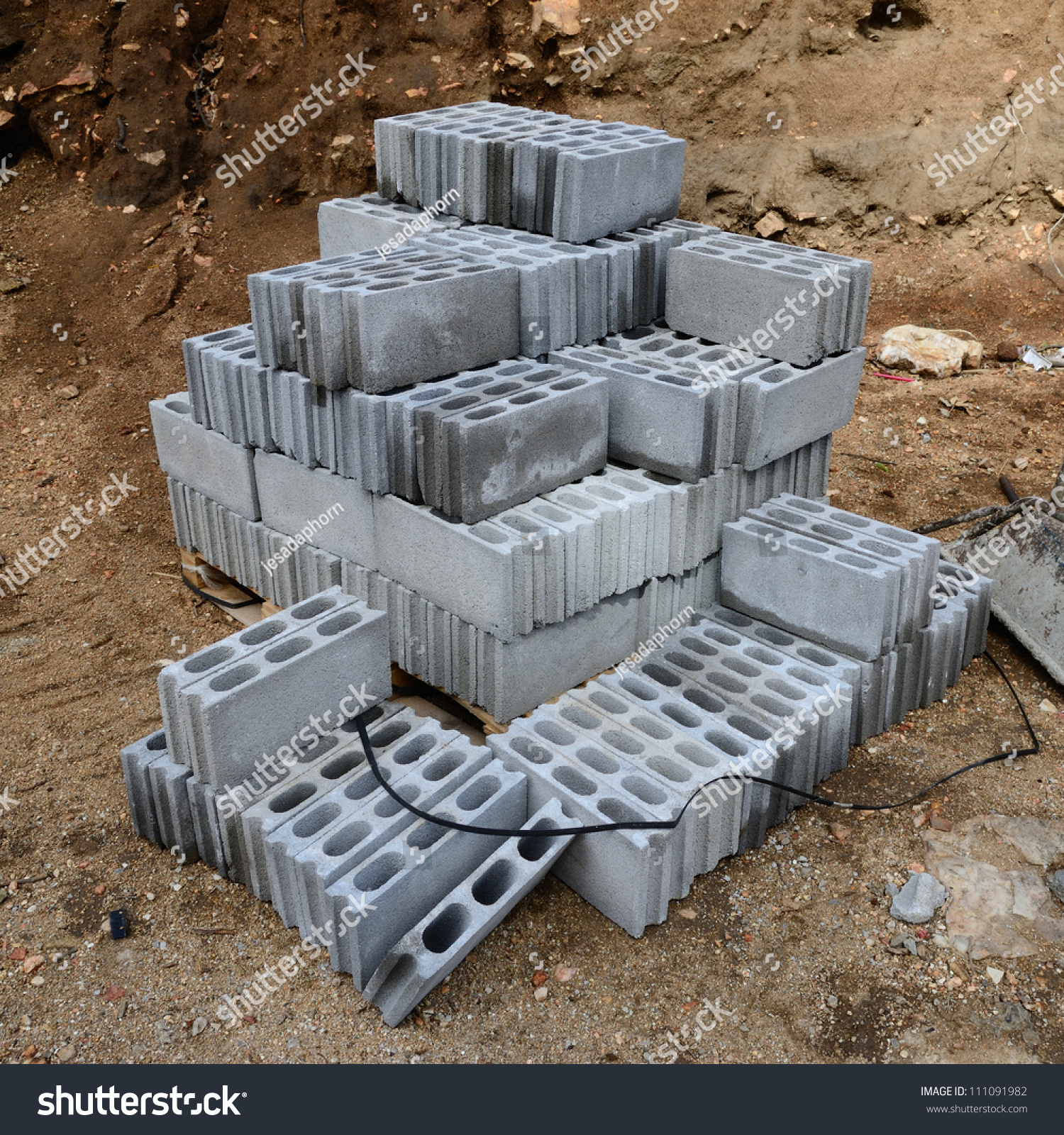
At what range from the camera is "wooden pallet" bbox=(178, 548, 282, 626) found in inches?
248

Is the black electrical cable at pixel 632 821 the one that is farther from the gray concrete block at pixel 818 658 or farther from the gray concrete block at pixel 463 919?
the gray concrete block at pixel 818 658

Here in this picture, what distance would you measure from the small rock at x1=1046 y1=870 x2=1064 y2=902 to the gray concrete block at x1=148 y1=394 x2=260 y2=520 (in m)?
4.04

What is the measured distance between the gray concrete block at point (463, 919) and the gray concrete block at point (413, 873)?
0.30 feet

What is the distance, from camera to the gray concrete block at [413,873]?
3744mm

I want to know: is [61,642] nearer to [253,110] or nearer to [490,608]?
[490,608]

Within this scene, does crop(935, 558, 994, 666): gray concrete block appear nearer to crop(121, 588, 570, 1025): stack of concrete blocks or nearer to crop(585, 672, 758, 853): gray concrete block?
crop(585, 672, 758, 853): gray concrete block

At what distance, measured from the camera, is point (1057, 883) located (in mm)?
4352

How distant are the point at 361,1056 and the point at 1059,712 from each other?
12.2 ft

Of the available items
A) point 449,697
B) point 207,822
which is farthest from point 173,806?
point 449,697

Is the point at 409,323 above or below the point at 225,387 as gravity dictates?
above

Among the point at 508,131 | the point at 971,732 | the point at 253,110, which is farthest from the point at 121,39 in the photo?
the point at 971,732

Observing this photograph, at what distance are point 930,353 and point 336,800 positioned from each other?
7194mm

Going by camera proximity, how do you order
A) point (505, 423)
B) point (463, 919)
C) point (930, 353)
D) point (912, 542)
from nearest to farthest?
point (463, 919), point (505, 423), point (912, 542), point (930, 353)

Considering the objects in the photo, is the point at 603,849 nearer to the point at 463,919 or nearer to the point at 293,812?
the point at 463,919
